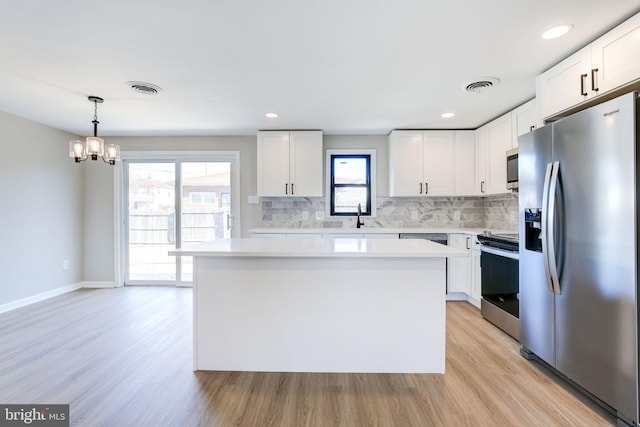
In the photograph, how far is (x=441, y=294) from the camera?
2.16 m

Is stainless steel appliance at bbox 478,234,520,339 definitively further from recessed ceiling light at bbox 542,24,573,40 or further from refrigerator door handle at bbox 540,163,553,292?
recessed ceiling light at bbox 542,24,573,40

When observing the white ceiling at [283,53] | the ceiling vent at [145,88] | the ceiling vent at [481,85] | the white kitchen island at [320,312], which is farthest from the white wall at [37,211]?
the ceiling vent at [481,85]

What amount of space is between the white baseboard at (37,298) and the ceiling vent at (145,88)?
9.87ft

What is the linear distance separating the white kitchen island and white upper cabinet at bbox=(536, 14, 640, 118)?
1.47m

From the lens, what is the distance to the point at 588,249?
179 cm

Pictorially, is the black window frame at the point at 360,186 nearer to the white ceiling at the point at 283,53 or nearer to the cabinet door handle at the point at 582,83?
the white ceiling at the point at 283,53

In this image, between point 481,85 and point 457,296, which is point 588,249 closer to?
point 481,85

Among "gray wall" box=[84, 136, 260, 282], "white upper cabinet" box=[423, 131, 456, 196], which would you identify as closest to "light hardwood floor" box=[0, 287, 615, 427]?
"gray wall" box=[84, 136, 260, 282]

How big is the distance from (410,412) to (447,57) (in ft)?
7.95

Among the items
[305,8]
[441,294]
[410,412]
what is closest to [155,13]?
[305,8]

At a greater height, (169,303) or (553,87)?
(553,87)

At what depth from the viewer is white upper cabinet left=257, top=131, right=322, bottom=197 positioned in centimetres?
427

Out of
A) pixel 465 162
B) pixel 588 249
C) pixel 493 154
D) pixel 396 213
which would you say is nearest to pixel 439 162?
pixel 465 162

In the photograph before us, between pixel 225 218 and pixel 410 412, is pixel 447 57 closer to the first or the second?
pixel 410 412
